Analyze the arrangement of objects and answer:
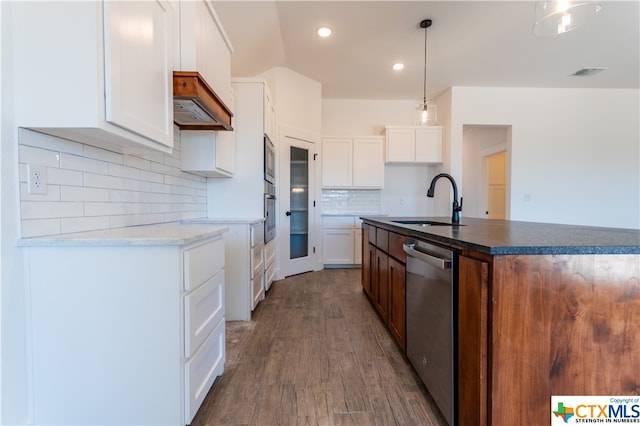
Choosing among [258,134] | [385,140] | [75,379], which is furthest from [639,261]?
[385,140]

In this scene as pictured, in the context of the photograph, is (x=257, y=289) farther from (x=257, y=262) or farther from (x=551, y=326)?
(x=551, y=326)

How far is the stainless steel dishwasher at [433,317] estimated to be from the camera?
122 cm

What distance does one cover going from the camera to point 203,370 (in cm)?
144

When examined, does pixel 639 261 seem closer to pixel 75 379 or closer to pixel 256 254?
pixel 75 379

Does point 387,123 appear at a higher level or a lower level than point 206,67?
higher

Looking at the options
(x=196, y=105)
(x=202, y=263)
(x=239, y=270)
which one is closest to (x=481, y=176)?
(x=239, y=270)

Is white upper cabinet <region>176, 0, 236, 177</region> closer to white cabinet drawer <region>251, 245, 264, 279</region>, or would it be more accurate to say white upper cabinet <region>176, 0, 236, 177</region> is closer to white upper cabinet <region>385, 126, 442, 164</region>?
white cabinet drawer <region>251, 245, 264, 279</region>

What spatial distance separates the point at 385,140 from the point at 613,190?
12.3 ft

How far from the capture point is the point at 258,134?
3.11 m

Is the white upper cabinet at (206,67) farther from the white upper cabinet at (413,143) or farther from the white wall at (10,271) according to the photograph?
the white upper cabinet at (413,143)

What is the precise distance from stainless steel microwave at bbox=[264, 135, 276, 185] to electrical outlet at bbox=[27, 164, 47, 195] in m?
2.01

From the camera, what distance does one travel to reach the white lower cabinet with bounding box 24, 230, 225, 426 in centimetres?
116

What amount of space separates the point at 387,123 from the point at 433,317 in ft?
14.9

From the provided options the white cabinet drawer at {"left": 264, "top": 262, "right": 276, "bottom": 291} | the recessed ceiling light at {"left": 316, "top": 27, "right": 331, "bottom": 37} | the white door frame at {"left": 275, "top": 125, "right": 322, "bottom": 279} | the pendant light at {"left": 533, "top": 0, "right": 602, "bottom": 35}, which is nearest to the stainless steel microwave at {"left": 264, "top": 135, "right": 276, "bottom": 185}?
the white door frame at {"left": 275, "top": 125, "right": 322, "bottom": 279}
